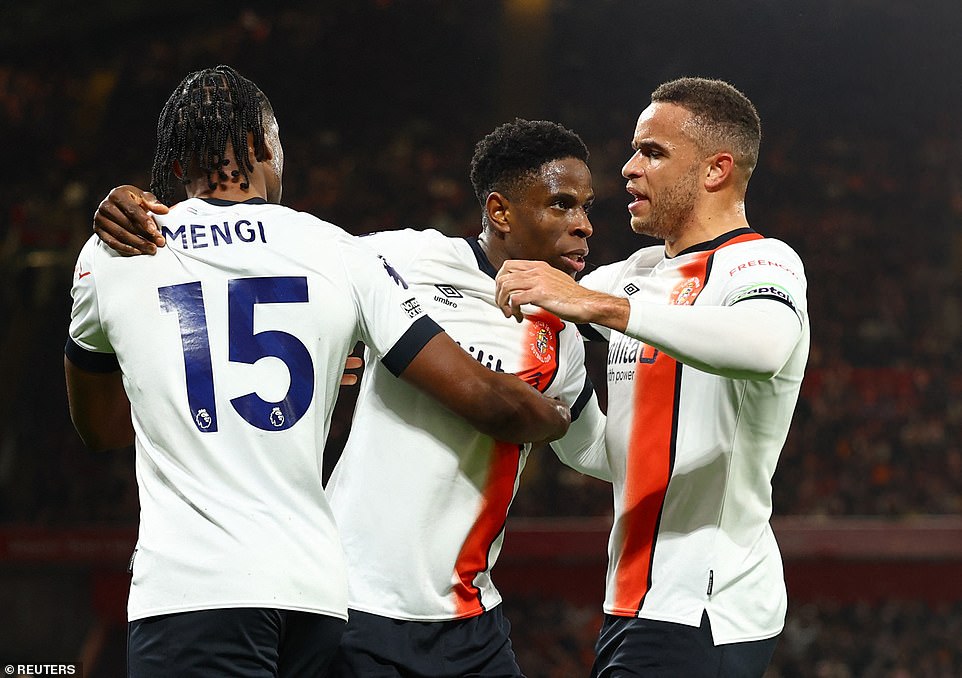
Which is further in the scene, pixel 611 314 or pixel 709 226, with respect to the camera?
pixel 709 226

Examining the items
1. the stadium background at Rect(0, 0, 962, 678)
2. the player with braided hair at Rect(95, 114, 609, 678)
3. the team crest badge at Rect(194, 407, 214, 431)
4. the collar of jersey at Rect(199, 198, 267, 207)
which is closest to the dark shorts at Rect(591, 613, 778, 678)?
the player with braided hair at Rect(95, 114, 609, 678)

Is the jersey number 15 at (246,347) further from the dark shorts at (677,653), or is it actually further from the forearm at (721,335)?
the dark shorts at (677,653)

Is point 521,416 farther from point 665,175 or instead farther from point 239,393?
point 665,175

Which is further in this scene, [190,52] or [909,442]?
[190,52]

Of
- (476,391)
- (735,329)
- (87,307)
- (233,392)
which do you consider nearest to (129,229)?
(87,307)

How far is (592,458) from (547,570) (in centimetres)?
667

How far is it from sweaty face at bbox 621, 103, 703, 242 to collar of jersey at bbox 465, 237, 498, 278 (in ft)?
1.33

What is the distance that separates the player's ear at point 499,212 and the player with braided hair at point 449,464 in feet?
0.03

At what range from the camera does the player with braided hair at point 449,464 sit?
8.82 feet

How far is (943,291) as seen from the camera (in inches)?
483

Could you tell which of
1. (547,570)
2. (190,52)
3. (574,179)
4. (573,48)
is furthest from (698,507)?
(190,52)

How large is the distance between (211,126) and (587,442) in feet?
4.57

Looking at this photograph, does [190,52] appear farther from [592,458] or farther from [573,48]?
[592,458]

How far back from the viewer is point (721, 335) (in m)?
2.38
